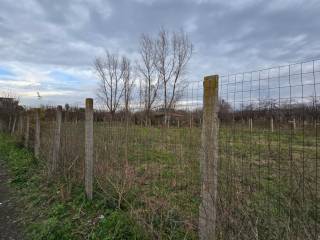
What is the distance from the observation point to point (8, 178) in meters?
8.67

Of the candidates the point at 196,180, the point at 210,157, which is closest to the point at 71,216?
the point at 196,180

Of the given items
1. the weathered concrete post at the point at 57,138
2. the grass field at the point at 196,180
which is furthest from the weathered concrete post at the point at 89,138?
the weathered concrete post at the point at 57,138

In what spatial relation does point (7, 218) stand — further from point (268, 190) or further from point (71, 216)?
point (268, 190)

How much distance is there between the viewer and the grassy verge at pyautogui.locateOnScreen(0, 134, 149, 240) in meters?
4.22

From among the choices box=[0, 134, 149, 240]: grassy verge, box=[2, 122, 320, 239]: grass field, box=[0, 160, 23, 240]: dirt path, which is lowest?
box=[0, 160, 23, 240]: dirt path

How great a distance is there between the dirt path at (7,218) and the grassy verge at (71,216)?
0.50ft

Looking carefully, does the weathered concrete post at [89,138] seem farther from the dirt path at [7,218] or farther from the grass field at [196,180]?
the dirt path at [7,218]

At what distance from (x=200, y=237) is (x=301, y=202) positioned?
1.08 metres

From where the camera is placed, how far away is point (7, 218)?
18.0ft

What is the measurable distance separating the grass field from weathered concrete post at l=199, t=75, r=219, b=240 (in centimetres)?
12

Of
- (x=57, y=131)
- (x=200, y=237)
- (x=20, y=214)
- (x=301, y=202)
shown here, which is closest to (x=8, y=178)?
(x=57, y=131)

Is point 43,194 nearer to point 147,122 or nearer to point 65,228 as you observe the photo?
point 65,228

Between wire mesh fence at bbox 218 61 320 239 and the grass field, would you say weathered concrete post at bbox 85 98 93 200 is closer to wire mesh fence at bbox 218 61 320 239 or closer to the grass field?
the grass field

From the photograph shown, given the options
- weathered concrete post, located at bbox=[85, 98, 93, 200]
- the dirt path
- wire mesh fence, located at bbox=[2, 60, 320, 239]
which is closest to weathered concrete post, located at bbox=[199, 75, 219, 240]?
wire mesh fence, located at bbox=[2, 60, 320, 239]
